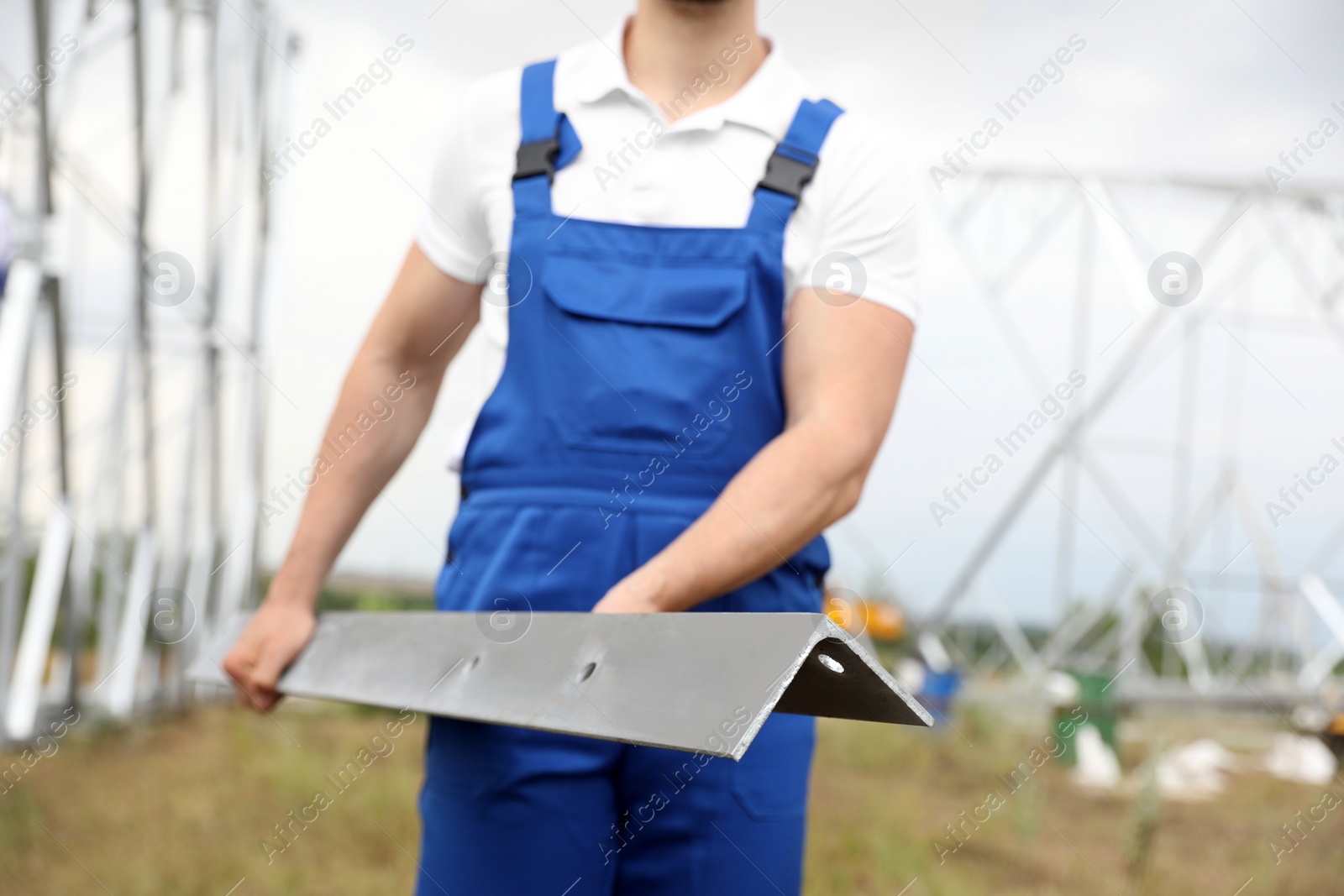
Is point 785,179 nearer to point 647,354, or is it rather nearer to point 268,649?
point 647,354

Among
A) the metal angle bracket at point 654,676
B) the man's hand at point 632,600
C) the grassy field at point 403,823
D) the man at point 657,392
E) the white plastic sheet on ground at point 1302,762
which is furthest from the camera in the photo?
the white plastic sheet on ground at point 1302,762

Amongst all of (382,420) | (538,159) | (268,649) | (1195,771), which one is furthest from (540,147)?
(1195,771)

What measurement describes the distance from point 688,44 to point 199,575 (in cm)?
603

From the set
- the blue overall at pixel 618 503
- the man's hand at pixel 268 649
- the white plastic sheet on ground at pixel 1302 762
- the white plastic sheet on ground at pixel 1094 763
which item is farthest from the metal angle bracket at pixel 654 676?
the white plastic sheet on ground at pixel 1302 762

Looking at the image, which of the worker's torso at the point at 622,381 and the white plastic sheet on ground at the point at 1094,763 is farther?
the white plastic sheet on ground at the point at 1094,763

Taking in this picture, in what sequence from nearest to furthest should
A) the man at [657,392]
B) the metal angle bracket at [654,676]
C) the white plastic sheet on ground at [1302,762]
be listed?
the metal angle bracket at [654,676]
the man at [657,392]
the white plastic sheet on ground at [1302,762]

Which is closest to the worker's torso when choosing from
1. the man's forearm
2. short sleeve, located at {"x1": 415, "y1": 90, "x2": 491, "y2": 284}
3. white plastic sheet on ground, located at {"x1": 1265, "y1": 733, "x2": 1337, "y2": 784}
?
short sleeve, located at {"x1": 415, "y1": 90, "x2": 491, "y2": 284}

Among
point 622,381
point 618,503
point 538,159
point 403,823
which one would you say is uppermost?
point 538,159

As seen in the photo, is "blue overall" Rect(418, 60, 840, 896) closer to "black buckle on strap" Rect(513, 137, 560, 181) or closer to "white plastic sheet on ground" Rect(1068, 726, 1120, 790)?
"black buckle on strap" Rect(513, 137, 560, 181)

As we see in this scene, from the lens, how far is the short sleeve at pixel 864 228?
4.46 feet

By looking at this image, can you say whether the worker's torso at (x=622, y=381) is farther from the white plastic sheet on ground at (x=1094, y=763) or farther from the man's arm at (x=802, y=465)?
the white plastic sheet on ground at (x=1094, y=763)

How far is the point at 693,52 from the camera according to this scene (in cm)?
146

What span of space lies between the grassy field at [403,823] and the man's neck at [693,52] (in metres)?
2.44

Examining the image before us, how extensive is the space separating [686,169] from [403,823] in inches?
130
